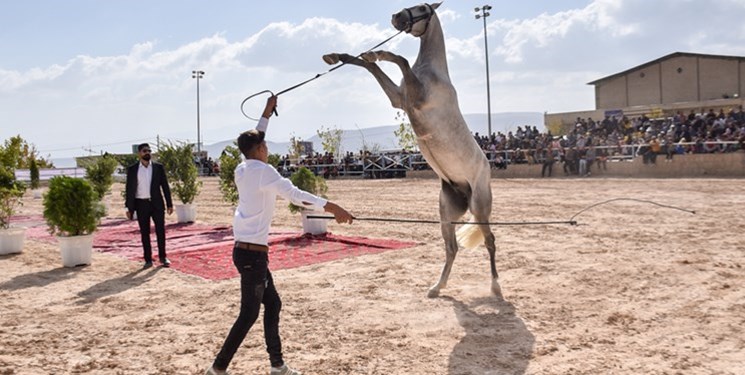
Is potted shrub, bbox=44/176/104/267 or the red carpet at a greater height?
potted shrub, bbox=44/176/104/267

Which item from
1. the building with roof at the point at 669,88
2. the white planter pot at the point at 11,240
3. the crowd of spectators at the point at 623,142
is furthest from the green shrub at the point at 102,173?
the building with roof at the point at 669,88

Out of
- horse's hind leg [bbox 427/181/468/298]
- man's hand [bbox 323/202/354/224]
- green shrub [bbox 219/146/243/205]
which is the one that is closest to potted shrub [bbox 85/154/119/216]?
green shrub [bbox 219/146/243/205]

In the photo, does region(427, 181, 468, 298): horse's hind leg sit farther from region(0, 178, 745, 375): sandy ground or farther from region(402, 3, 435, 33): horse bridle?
region(402, 3, 435, 33): horse bridle

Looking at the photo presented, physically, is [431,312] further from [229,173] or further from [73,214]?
[229,173]

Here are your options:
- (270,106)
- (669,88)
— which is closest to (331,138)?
(669,88)

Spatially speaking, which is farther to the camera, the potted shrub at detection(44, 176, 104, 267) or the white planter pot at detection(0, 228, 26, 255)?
the white planter pot at detection(0, 228, 26, 255)

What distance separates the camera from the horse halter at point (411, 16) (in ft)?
21.2

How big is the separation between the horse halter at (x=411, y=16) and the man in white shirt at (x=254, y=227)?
105 inches

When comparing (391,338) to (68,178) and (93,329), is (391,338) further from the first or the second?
(68,178)

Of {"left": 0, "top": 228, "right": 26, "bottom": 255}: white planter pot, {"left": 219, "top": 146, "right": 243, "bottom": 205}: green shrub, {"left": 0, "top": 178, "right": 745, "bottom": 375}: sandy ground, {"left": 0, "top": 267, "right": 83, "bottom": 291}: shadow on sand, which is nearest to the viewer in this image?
{"left": 0, "top": 178, "right": 745, "bottom": 375}: sandy ground

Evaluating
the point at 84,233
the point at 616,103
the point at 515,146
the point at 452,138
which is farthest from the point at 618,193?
the point at 616,103

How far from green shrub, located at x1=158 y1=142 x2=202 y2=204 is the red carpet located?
152cm

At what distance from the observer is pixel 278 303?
4520 millimetres

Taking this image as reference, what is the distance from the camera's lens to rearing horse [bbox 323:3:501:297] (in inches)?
249
